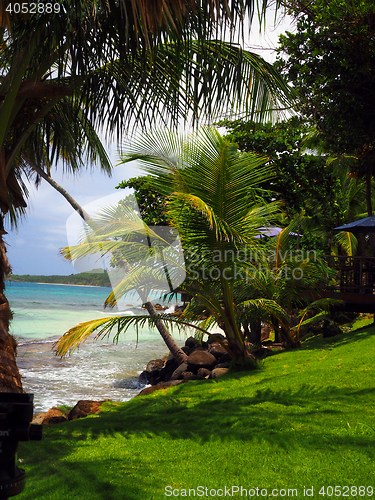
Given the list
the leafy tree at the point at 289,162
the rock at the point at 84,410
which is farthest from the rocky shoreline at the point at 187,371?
the leafy tree at the point at 289,162

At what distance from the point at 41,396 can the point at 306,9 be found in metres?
10.6

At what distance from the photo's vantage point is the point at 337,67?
24.2 ft

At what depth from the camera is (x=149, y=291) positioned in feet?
26.5

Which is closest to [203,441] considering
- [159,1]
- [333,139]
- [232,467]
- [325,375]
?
[232,467]

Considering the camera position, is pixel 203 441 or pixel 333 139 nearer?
pixel 203 441

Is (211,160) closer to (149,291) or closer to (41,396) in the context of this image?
(149,291)

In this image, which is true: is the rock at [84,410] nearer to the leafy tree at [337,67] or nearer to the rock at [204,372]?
the rock at [204,372]

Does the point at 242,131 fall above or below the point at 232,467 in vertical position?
above

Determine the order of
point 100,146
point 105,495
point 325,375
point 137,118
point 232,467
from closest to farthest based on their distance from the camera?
point 105,495 → point 232,467 → point 137,118 → point 325,375 → point 100,146

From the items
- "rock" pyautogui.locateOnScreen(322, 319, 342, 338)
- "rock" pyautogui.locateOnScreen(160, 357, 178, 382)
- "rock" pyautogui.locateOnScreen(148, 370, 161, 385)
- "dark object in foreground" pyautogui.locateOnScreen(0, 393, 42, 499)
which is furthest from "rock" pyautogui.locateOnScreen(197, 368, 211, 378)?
"dark object in foreground" pyautogui.locateOnScreen(0, 393, 42, 499)

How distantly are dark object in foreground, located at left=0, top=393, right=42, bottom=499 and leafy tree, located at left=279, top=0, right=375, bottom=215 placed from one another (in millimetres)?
7166

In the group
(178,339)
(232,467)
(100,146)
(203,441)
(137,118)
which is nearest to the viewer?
(232,467)

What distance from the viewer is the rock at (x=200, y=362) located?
963cm

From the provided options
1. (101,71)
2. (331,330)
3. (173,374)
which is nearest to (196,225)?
(101,71)
